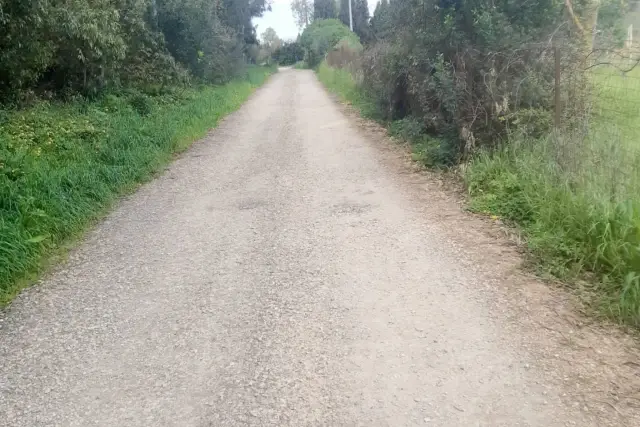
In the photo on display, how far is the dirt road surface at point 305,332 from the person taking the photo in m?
3.00

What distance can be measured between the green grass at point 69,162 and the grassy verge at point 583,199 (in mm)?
4802

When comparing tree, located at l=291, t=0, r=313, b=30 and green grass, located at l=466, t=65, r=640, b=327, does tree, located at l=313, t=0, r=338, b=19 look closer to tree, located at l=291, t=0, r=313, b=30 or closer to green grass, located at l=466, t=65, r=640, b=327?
tree, located at l=291, t=0, r=313, b=30

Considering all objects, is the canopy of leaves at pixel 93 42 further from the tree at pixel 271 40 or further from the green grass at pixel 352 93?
the tree at pixel 271 40

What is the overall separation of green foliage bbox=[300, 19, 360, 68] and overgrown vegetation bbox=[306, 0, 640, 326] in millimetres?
39166

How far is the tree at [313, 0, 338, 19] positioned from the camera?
236 feet

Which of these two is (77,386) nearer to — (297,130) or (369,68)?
(297,130)

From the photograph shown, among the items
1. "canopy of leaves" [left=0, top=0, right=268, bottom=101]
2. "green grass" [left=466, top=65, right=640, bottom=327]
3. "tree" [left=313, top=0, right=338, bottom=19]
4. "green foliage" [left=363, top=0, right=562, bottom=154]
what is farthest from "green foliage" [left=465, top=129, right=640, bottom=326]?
"tree" [left=313, top=0, right=338, bottom=19]

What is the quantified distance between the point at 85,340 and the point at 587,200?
439 centimetres

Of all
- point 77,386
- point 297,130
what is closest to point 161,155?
point 297,130

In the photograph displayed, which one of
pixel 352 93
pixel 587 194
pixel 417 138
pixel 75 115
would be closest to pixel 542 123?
pixel 587 194

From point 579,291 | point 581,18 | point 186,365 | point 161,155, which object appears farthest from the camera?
point 161,155

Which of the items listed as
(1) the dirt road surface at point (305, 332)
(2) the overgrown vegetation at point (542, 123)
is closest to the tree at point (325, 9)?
(2) the overgrown vegetation at point (542, 123)

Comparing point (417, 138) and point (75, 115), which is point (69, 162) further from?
point (417, 138)

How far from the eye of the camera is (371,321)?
3.86 meters
